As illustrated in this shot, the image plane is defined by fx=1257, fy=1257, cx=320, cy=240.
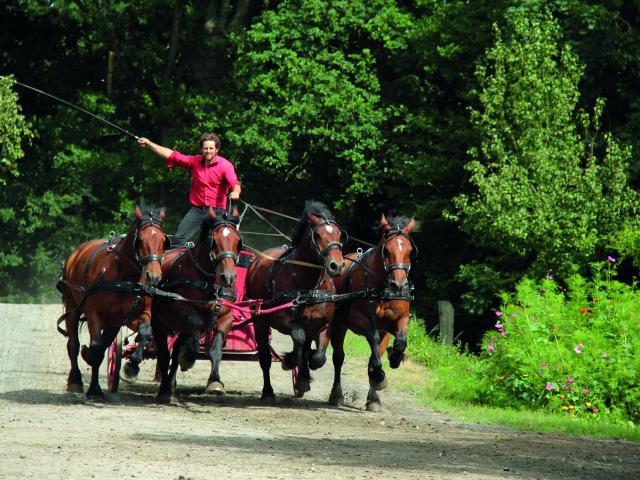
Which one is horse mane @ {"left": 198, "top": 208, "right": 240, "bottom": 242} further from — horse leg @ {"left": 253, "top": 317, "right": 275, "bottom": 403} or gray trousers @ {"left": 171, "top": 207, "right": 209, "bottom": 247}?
horse leg @ {"left": 253, "top": 317, "right": 275, "bottom": 403}

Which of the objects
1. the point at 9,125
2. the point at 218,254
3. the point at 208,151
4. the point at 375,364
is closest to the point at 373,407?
the point at 375,364

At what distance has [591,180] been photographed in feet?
90.3

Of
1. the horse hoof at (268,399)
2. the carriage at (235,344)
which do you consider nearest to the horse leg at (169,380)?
the carriage at (235,344)

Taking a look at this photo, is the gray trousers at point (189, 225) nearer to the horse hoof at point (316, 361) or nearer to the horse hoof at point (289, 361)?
the horse hoof at point (289, 361)

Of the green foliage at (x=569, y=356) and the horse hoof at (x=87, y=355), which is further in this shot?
the green foliage at (x=569, y=356)

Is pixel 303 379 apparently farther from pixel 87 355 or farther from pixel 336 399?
pixel 87 355

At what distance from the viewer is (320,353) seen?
14.5m

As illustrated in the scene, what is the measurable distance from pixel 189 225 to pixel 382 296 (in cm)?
252

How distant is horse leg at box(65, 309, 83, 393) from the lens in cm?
1487

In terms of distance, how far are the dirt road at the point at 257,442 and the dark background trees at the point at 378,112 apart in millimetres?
12050

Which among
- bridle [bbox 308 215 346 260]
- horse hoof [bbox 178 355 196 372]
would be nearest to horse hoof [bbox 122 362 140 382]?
horse hoof [bbox 178 355 196 372]

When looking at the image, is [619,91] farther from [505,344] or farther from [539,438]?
[539,438]

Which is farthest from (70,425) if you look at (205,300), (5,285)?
(5,285)

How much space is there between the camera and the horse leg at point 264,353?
1521 centimetres
